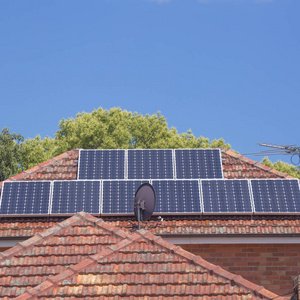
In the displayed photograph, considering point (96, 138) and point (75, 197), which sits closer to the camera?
point (75, 197)

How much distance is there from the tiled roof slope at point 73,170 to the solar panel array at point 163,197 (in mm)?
890

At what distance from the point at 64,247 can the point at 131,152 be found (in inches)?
329

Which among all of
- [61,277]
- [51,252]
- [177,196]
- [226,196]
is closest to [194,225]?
[177,196]

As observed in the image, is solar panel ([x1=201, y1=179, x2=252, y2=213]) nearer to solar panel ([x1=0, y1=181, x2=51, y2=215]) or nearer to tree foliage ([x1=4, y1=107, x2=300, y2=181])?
solar panel ([x1=0, y1=181, x2=51, y2=215])

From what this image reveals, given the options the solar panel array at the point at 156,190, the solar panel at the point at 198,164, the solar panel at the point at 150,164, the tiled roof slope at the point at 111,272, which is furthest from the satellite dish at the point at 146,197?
the solar panel at the point at 198,164

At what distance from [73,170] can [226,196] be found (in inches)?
217

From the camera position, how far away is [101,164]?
20.5m

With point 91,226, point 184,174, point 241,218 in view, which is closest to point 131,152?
point 184,174

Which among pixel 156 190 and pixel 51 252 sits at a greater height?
pixel 156 190

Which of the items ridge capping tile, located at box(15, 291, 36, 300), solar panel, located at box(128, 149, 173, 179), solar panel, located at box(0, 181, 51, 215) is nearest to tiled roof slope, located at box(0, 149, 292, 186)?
solar panel, located at box(0, 181, 51, 215)

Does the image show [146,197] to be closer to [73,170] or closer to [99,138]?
[73,170]

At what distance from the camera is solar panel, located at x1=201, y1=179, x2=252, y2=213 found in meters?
18.3

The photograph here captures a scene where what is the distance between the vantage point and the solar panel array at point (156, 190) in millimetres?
18344

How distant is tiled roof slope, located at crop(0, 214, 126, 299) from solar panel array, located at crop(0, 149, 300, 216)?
14.6 ft
